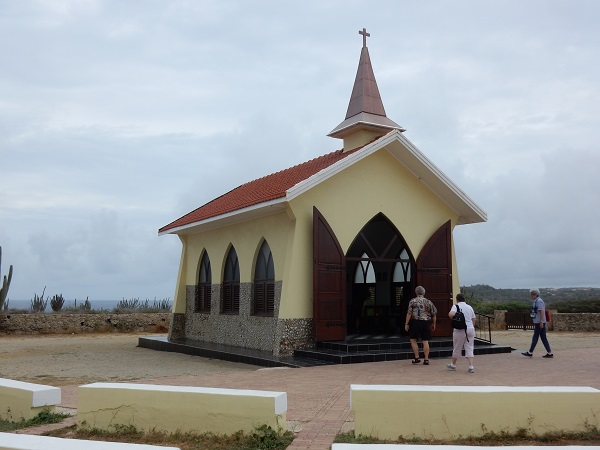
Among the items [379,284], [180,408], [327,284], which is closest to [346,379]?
[327,284]

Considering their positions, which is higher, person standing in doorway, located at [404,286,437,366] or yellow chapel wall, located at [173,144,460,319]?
yellow chapel wall, located at [173,144,460,319]

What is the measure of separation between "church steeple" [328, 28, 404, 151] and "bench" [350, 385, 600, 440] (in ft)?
38.0

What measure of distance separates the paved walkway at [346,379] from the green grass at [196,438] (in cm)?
33

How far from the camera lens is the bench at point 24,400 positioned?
25.4ft

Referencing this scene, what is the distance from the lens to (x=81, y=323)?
28062 mm

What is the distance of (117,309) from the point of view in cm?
3303

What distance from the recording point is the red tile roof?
1539 centimetres

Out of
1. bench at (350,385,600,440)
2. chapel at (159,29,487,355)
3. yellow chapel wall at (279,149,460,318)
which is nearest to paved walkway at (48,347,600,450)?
bench at (350,385,600,440)

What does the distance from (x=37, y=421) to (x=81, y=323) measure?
21564 millimetres

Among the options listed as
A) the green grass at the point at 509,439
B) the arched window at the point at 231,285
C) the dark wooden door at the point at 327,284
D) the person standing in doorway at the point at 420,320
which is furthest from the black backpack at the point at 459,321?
the arched window at the point at 231,285

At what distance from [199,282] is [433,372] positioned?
403 inches

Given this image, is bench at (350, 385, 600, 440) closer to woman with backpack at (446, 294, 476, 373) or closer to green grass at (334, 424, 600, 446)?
green grass at (334, 424, 600, 446)

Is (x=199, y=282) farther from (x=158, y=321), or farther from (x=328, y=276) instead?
(x=158, y=321)

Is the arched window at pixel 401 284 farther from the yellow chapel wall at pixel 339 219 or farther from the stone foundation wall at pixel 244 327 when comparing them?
the stone foundation wall at pixel 244 327
